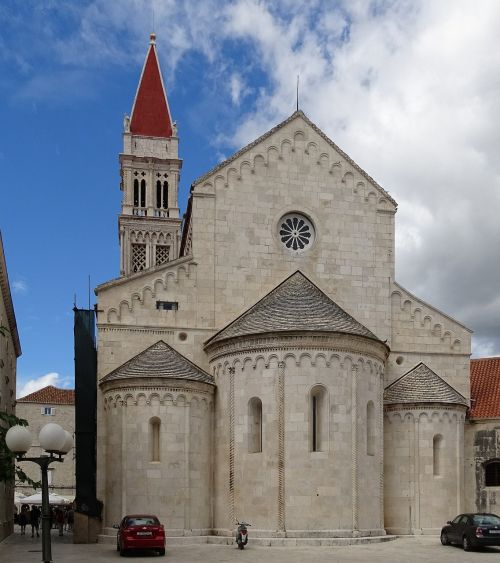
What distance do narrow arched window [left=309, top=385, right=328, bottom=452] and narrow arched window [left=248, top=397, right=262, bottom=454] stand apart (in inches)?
87.8

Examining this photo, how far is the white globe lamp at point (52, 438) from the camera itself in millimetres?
16188

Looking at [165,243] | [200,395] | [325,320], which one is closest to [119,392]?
[200,395]

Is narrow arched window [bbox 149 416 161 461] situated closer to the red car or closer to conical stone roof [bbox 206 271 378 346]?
conical stone roof [bbox 206 271 378 346]

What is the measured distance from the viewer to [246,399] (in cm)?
3328

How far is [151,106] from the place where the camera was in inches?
3108

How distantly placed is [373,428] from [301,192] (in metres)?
12.0

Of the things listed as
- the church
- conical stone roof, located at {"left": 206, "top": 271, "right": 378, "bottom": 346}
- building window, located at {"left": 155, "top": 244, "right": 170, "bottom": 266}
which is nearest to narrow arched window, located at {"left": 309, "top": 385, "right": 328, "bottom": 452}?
the church

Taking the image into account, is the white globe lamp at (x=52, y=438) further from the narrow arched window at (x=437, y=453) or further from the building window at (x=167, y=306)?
the narrow arched window at (x=437, y=453)

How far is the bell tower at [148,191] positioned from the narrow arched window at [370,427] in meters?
41.8

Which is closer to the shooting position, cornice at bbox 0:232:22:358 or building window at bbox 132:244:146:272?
cornice at bbox 0:232:22:358

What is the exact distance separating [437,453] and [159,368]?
13.3 m

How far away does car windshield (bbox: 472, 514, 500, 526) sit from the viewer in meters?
29.5

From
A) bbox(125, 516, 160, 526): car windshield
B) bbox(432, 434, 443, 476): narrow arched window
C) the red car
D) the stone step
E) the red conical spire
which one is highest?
the red conical spire

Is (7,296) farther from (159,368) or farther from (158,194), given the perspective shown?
(158,194)
